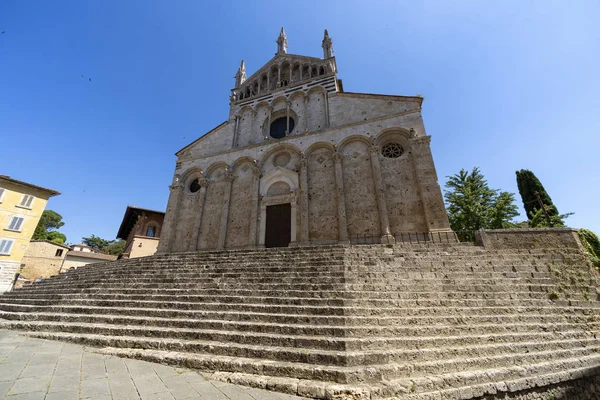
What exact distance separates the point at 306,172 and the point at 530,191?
23631 mm

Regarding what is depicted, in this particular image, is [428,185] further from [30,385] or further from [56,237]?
[56,237]

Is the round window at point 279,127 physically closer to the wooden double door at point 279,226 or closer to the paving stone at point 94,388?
the wooden double door at point 279,226

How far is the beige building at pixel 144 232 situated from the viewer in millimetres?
19766

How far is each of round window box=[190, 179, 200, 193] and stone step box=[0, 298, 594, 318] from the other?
386 inches

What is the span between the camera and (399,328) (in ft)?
13.8

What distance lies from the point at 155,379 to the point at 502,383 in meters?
4.86

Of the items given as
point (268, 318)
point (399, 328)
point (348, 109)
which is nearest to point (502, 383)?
point (399, 328)

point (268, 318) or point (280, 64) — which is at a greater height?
point (280, 64)

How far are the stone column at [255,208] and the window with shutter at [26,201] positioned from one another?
18195 mm

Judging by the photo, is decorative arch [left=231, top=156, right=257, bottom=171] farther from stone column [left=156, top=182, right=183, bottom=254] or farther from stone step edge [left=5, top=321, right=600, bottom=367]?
stone step edge [left=5, top=321, right=600, bottom=367]

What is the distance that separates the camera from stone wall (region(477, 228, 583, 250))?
7.06 metres

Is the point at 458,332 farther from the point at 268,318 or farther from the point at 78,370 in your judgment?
the point at 78,370

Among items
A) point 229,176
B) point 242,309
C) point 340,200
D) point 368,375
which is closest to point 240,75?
point 229,176

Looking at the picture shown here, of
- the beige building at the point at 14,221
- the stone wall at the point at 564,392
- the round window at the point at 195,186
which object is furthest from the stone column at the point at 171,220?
the stone wall at the point at 564,392
